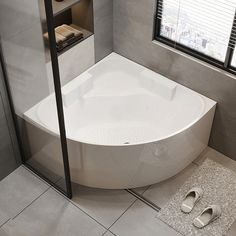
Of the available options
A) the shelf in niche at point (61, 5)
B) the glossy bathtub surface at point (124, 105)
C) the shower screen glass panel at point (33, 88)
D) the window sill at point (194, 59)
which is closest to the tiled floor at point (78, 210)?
the shower screen glass panel at point (33, 88)

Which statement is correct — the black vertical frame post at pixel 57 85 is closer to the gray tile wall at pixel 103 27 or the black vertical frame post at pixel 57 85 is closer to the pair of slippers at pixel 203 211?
the pair of slippers at pixel 203 211

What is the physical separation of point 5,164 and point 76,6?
1307mm

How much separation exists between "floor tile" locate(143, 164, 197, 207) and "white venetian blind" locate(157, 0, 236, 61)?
92 cm

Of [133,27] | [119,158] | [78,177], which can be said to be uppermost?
[133,27]

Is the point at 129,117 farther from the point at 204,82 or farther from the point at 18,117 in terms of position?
the point at 18,117

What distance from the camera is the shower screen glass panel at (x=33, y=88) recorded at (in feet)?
7.68

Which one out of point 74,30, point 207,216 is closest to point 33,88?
point 74,30

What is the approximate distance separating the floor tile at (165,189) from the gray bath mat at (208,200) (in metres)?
0.04

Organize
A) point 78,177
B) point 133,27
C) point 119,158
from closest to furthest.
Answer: point 119,158, point 78,177, point 133,27

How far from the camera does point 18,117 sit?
9.84 ft

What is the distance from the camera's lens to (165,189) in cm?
320

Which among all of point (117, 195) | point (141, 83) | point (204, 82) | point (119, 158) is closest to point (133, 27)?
point (141, 83)

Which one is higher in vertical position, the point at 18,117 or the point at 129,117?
the point at 18,117

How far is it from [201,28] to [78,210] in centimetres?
155
